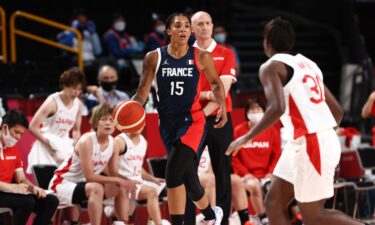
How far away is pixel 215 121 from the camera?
7.69 metres

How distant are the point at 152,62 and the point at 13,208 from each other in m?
1.86

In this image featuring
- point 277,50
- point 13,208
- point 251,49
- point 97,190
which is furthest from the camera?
point 251,49

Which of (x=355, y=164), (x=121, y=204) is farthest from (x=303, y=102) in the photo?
(x=355, y=164)

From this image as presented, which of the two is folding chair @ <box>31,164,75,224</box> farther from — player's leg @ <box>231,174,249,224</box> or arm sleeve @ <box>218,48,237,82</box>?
arm sleeve @ <box>218,48,237,82</box>

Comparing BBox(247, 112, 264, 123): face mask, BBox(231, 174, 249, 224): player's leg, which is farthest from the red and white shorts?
BBox(247, 112, 264, 123): face mask

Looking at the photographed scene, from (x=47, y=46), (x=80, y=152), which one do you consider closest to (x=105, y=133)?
(x=80, y=152)

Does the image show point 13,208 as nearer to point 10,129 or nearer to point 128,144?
point 10,129

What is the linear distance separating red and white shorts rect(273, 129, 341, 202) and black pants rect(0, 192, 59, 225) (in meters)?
2.63

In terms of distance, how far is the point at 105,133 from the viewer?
853cm

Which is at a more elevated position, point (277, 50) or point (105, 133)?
point (277, 50)

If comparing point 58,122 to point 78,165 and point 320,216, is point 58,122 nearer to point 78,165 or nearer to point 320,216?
point 78,165

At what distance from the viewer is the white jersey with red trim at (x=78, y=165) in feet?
28.1

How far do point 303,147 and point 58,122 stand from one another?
12.9 ft

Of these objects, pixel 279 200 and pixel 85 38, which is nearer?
pixel 279 200
